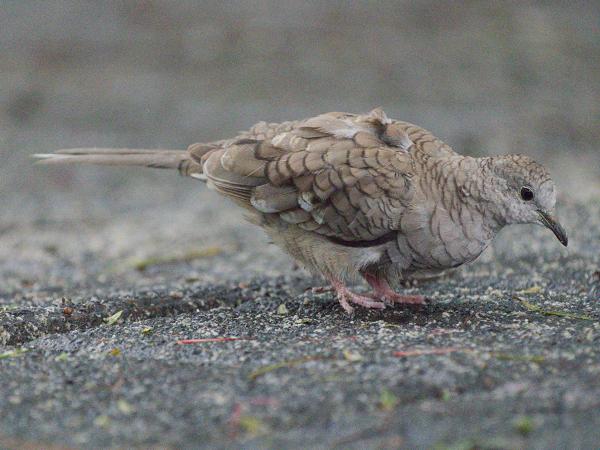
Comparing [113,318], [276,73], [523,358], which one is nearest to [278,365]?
[523,358]

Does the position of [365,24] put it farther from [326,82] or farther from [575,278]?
[575,278]

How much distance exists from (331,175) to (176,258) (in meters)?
2.47

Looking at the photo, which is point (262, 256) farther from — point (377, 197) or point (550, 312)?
point (550, 312)

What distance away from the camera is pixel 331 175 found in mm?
4250

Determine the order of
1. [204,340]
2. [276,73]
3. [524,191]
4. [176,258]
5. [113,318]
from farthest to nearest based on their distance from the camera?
[276,73] < [176,258] < [113,318] < [524,191] < [204,340]

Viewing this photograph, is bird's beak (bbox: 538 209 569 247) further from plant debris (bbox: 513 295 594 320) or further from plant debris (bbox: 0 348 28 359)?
plant debris (bbox: 0 348 28 359)

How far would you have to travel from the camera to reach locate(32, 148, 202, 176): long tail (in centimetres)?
512

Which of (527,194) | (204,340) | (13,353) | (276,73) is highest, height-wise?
(276,73)

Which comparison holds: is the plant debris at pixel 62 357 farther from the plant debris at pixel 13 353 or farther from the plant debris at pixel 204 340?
the plant debris at pixel 204 340

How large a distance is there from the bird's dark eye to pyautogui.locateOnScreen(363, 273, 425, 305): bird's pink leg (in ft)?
2.56

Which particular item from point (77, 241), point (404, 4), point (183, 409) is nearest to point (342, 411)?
point (183, 409)

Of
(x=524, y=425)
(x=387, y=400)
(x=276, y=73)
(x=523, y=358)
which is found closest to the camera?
(x=524, y=425)

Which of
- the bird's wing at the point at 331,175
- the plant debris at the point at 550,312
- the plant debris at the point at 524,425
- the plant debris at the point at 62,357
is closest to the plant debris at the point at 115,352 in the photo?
the plant debris at the point at 62,357

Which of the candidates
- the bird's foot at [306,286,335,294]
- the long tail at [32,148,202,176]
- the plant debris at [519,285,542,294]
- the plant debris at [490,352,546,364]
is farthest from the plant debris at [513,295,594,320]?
the long tail at [32,148,202,176]
